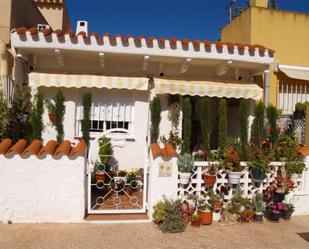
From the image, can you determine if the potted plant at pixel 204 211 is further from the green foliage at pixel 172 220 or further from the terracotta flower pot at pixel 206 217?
the green foliage at pixel 172 220

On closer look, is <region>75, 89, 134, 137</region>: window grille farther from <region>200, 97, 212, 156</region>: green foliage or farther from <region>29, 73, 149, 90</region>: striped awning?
<region>200, 97, 212, 156</region>: green foliage

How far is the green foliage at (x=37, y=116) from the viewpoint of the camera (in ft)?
41.5

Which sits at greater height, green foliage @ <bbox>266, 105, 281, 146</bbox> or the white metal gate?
green foliage @ <bbox>266, 105, 281, 146</bbox>

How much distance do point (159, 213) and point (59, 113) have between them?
6787mm

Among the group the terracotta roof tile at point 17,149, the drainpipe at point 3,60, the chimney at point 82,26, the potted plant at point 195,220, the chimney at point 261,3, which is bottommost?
the potted plant at point 195,220

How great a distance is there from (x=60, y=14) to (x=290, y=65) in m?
17.4

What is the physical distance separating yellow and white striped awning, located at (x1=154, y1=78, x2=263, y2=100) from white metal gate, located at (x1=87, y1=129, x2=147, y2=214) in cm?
278

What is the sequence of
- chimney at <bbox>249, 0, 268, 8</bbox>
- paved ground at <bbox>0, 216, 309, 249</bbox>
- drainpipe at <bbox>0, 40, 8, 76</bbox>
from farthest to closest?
chimney at <bbox>249, 0, 268, 8</bbox> < drainpipe at <bbox>0, 40, 8, 76</bbox> < paved ground at <bbox>0, 216, 309, 249</bbox>

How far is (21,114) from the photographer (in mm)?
12758

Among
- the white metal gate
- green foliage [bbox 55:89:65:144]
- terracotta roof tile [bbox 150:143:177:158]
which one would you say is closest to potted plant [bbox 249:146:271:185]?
terracotta roof tile [bbox 150:143:177:158]

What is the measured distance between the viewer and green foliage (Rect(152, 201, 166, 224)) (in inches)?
359

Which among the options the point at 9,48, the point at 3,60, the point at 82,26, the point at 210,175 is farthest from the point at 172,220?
the point at 82,26

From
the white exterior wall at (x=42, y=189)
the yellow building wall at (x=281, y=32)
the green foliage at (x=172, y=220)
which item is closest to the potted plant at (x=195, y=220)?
the green foliage at (x=172, y=220)

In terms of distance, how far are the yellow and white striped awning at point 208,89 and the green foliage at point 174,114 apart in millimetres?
1059
